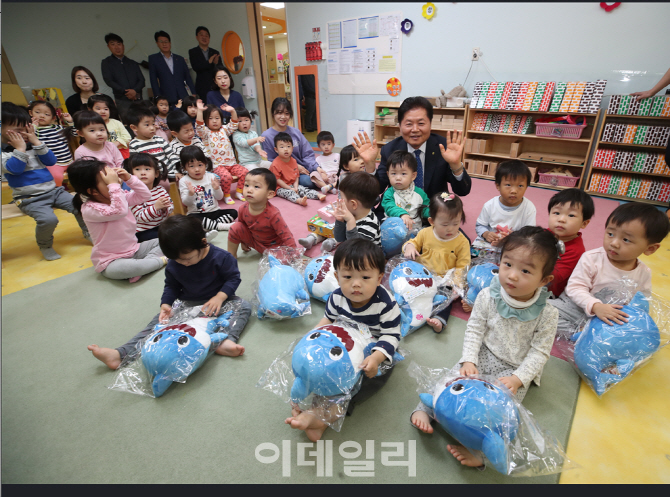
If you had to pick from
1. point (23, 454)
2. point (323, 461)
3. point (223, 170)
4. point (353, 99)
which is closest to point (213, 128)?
point (223, 170)

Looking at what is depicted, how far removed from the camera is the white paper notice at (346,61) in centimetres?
590

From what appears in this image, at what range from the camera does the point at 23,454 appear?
132cm

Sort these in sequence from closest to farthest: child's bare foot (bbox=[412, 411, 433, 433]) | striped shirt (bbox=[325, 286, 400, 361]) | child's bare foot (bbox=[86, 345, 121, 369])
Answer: child's bare foot (bbox=[412, 411, 433, 433]), striped shirt (bbox=[325, 286, 400, 361]), child's bare foot (bbox=[86, 345, 121, 369])

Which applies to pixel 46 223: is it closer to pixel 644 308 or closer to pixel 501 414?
Answer: pixel 501 414

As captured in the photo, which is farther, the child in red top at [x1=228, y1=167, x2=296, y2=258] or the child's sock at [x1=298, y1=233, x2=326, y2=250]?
the child's sock at [x1=298, y1=233, x2=326, y2=250]

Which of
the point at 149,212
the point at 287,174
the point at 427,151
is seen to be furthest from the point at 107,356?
the point at 287,174

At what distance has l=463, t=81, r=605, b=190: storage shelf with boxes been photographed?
3893mm

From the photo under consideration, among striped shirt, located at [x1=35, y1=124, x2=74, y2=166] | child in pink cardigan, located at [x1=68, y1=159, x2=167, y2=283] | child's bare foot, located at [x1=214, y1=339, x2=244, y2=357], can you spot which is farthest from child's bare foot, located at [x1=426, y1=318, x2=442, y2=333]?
striped shirt, located at [x1=35, y1=124, x2=74, y2=166]

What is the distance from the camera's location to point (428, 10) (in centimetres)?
482

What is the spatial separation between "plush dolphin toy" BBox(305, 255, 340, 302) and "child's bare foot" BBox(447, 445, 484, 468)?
1.02 m

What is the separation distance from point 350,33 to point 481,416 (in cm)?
630

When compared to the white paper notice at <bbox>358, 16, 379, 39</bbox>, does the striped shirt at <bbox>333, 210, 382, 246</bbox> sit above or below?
below

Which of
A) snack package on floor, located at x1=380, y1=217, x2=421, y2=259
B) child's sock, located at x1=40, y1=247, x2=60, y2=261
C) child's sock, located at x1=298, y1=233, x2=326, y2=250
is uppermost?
snack package on floor, located at x1=380, y1=217, x2=421, y2=259

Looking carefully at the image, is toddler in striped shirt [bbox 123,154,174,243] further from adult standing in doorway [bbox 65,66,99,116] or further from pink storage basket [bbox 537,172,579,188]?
pink storage basket [bbox 537,172,579,188]
